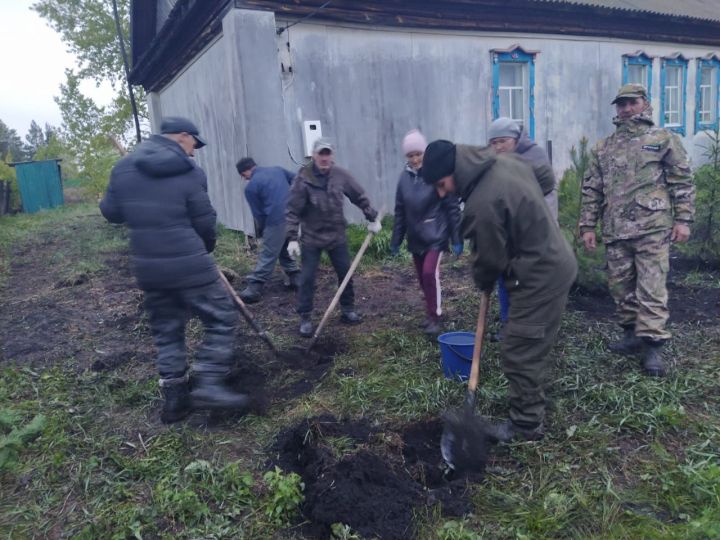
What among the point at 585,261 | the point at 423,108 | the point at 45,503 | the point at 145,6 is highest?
the point at 145,6

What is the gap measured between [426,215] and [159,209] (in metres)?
2.29

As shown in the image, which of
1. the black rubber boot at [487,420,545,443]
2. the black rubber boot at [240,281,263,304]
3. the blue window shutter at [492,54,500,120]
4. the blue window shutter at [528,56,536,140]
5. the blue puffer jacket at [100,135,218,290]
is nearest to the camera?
the black rubber boot at [487,420,545,443]

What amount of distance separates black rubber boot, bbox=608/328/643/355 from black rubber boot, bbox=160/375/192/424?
3299 millimetres

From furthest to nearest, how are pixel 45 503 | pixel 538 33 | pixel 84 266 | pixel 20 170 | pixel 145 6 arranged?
pixel 20 170, pixel 145 6, pixel 538 33, pixel 84 266, pixel 45 503

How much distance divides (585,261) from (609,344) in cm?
141

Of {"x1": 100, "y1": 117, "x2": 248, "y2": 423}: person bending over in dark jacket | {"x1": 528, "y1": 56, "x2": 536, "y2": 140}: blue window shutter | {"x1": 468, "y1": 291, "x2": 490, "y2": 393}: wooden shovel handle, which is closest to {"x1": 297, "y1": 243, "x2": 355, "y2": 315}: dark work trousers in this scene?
{"x1": 100, "y1": 117, "x2": 248, "y2": 423}: person bending over in dark jacket

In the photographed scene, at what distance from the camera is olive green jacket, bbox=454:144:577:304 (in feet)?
9.84

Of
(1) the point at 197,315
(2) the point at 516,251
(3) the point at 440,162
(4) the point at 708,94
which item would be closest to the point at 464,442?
(2) the point at 516,251

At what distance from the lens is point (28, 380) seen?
4617 mm

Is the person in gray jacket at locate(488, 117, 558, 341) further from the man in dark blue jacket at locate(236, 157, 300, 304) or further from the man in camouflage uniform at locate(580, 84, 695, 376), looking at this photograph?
the man in dark blue jacket at locate(236, 157, 300, 304)

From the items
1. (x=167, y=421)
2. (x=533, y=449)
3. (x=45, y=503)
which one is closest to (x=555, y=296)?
(x=533, y=449)

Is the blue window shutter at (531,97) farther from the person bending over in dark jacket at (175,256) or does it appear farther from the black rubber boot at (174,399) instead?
the black rubber boot at (174,399)

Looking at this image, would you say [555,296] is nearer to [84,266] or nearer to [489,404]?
[489,404]

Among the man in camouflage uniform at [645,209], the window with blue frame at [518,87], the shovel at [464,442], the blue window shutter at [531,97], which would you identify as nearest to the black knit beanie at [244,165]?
the man in camouflage uniform at [645,209]
